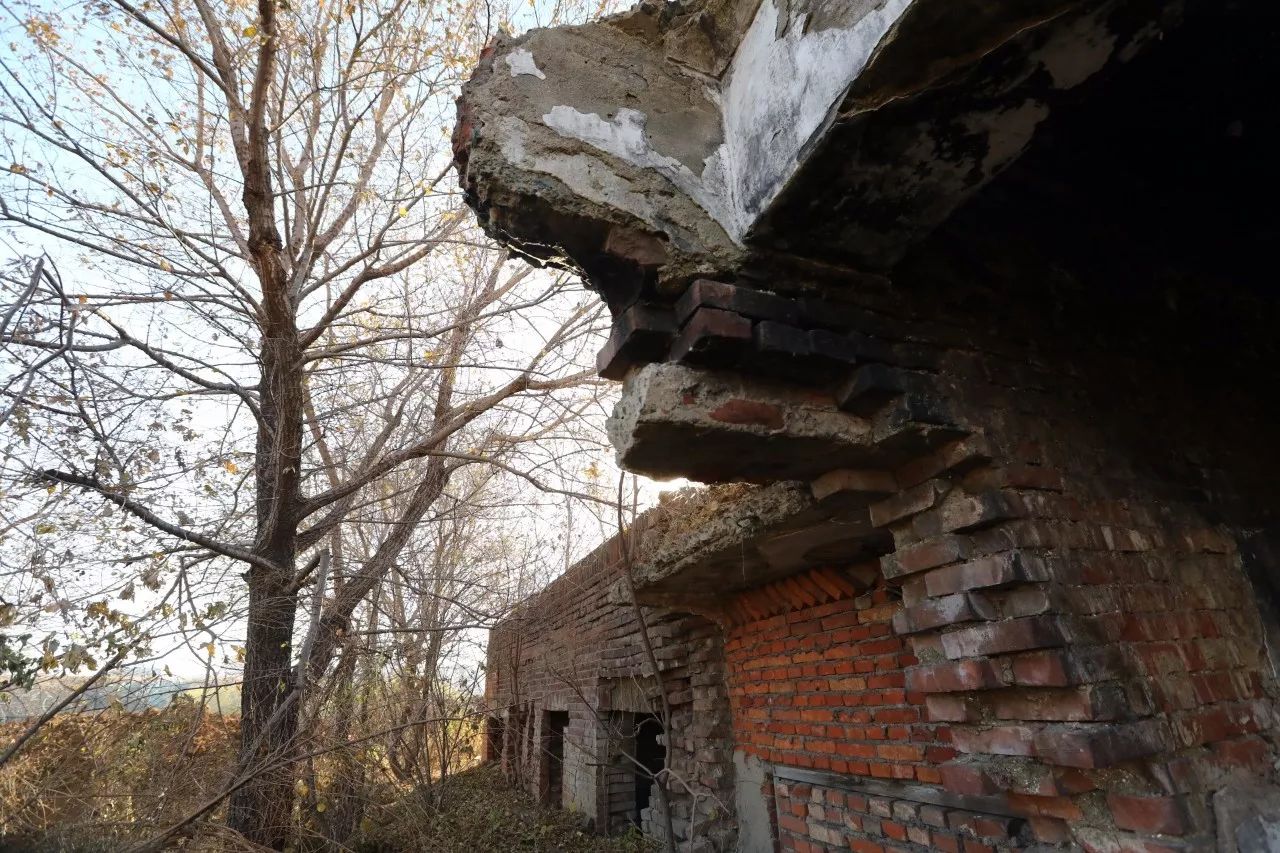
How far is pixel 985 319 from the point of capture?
214cm

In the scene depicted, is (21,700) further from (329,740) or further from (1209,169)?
(1209,169)

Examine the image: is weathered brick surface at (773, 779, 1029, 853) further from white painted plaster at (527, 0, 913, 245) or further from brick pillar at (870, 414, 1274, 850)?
white painted plaster at (527, 0, 913, 245)

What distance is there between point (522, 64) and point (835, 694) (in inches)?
123

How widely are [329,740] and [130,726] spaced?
120 cm

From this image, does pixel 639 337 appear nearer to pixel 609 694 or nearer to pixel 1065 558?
pixel 1065 558

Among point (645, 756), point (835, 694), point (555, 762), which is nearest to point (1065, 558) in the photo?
point (835, 694)

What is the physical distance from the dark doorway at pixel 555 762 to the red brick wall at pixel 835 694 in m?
4.65

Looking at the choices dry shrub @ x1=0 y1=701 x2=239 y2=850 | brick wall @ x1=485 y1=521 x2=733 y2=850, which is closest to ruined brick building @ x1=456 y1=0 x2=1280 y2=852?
brick wall @ x1=485 y1=521 x2=733 y2=850

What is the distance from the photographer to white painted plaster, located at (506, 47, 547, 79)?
1.84m

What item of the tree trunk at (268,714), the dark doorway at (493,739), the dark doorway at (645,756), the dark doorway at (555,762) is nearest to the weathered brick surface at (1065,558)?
the tree trunk at (268,714)

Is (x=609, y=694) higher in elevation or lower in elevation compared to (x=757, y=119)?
lower

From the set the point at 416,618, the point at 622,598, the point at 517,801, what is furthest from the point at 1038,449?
the point at 517,801

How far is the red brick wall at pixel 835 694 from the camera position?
286 centimetres

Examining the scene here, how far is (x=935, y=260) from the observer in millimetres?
2109
